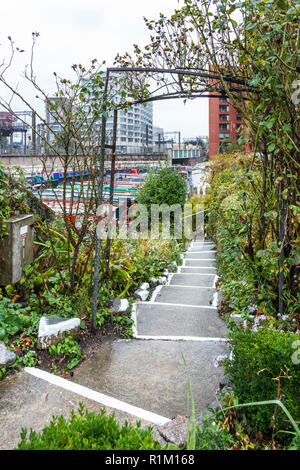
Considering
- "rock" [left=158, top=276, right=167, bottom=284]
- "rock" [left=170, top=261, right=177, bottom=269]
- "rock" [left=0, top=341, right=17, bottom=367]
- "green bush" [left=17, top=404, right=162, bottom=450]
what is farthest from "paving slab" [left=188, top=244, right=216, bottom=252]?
"green bush" [left=17, top=404, right=162, bottom=450]

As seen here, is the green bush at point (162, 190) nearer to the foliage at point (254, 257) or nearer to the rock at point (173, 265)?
the rock at point (173, 265)

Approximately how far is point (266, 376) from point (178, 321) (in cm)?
260

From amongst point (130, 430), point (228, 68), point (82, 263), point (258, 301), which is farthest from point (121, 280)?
point (130, 430)

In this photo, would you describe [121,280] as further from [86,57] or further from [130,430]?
[130,430]

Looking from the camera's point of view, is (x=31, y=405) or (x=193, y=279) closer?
(x=31, y=405)

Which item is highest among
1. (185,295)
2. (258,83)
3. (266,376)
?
(258,83)

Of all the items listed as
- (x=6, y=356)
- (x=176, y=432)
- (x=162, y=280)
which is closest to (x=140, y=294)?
(x=162, y=280)

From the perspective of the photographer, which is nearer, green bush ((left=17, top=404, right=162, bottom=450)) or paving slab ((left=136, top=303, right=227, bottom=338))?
green bush ((left=17, top=404, right=162, bottom=450))

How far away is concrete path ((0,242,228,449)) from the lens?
2770mm

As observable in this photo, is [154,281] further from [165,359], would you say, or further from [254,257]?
[254,257]

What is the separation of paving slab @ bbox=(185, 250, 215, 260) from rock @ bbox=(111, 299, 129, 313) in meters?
5.12

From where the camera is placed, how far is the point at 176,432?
2.24 metres

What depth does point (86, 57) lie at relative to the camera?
384 centimetres

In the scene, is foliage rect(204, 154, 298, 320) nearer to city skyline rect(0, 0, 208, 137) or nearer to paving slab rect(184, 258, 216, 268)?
city skyline rect(0, 0, 208, 137)
